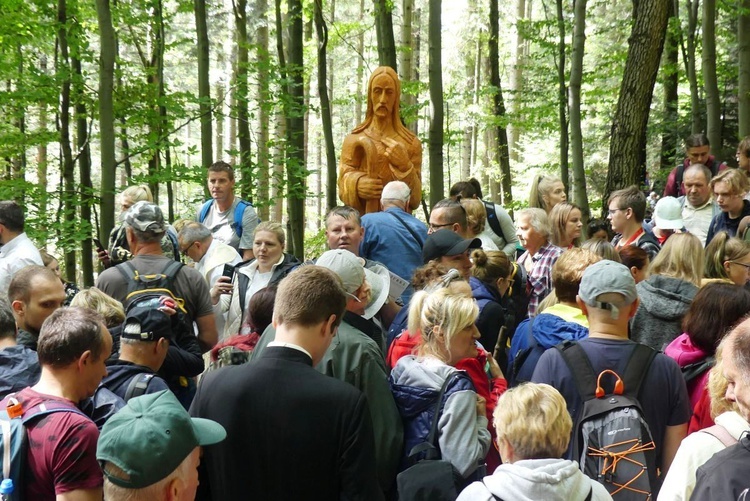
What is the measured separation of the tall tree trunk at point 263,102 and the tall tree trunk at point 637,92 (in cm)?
527

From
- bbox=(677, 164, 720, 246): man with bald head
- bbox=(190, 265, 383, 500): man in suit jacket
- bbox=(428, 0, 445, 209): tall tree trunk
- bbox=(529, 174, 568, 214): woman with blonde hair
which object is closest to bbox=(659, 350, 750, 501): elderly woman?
bbox=(190, 265, 383, 500): man in suit jacket

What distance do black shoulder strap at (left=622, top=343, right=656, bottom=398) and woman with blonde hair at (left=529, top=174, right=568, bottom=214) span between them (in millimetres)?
4255

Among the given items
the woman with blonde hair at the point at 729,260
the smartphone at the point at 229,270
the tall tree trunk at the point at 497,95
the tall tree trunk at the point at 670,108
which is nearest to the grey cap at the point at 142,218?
the smartphone at the point at 229,270

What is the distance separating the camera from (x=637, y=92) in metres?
10.4

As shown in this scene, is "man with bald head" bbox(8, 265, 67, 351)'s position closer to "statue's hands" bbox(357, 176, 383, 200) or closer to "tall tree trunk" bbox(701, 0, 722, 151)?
"statue's hands" bbox(357, 176, 383, 200)

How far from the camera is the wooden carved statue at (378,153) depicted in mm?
9070

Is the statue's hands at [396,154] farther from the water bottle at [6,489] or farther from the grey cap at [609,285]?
the water bottle at [6,489]

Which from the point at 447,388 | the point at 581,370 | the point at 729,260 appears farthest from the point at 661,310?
the point at 447,388

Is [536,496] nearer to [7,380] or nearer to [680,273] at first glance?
[7,380]

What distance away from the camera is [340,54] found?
3381 centimetres

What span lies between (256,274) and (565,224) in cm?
270

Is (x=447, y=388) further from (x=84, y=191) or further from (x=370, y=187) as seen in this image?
(x=84, y=191)

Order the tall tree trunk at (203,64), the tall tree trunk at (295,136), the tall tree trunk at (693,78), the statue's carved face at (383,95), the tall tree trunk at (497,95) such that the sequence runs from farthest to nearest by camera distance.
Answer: the tall tree trunk at (497,95), the tall tree trunk at (693,78), the tall tree trunk at (203,64), the tall tree trunk at (295,136), the statue's carved face at (383,95)

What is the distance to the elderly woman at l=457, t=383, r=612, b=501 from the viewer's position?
2.49 metres
